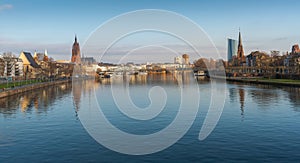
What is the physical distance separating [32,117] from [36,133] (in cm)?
935

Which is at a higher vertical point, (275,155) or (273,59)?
(273,59)

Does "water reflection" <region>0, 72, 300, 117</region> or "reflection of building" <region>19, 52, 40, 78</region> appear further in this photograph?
"reflection of building" <region>19, 52, 40, 78</region>

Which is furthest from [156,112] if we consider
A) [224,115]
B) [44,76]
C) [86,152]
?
[44,76]

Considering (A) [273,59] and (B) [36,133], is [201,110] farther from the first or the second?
(A) [273,59]

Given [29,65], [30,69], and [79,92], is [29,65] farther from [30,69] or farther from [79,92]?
[79,92]

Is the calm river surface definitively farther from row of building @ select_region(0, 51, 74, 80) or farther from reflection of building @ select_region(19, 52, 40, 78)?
reflection of building @ select_region(19, 52, 40, 78)

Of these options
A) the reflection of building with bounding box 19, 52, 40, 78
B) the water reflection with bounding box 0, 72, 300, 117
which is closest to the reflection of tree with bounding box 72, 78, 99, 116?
the water reflection with bounding box 0, 72, 300, 117

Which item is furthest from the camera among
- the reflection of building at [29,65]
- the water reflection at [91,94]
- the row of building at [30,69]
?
the reflection of building at [29,65]

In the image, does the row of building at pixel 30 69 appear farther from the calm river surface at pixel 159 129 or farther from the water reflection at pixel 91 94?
the calm river surface at pixel 159 129

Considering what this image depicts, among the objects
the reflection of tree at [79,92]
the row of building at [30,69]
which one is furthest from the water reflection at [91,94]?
the row of building at [30,69]

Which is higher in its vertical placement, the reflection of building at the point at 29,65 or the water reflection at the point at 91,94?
the reflection of building at the point at 29,65

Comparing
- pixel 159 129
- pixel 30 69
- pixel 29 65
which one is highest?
pixel 29 65

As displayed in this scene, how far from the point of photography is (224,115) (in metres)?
34.3

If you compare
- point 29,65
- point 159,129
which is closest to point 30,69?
point 29,65
